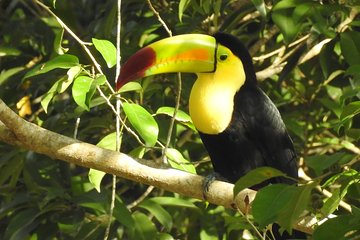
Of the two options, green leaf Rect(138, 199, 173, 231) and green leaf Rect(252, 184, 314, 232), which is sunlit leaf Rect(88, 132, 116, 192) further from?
green leaf Rect(252, 184, 314, 232)

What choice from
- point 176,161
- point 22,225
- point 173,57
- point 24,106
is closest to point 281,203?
point 176,161

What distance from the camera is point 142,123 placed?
2887 mm

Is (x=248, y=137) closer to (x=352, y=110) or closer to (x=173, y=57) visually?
(x=173, y=57)

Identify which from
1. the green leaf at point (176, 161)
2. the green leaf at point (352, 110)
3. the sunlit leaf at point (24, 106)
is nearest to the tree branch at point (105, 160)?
the green leaf at point (176, 161)

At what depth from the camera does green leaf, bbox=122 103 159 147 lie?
9.43 feet

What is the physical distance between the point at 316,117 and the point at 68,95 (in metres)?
1.16

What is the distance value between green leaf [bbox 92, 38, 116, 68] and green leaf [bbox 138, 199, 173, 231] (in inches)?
32.5

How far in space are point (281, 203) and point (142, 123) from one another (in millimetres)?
792

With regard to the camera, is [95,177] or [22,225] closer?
[95,177]

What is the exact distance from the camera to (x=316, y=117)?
438 cm

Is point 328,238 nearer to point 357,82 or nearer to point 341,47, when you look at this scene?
point 357,82

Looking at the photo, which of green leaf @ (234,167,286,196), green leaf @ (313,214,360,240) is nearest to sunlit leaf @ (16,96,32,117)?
green leaf @ (234,167,286,196)

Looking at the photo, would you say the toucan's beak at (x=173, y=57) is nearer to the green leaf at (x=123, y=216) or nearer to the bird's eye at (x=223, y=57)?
the bird's eye at (x=223, y=57)

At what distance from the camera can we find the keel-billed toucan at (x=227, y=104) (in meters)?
3.41
